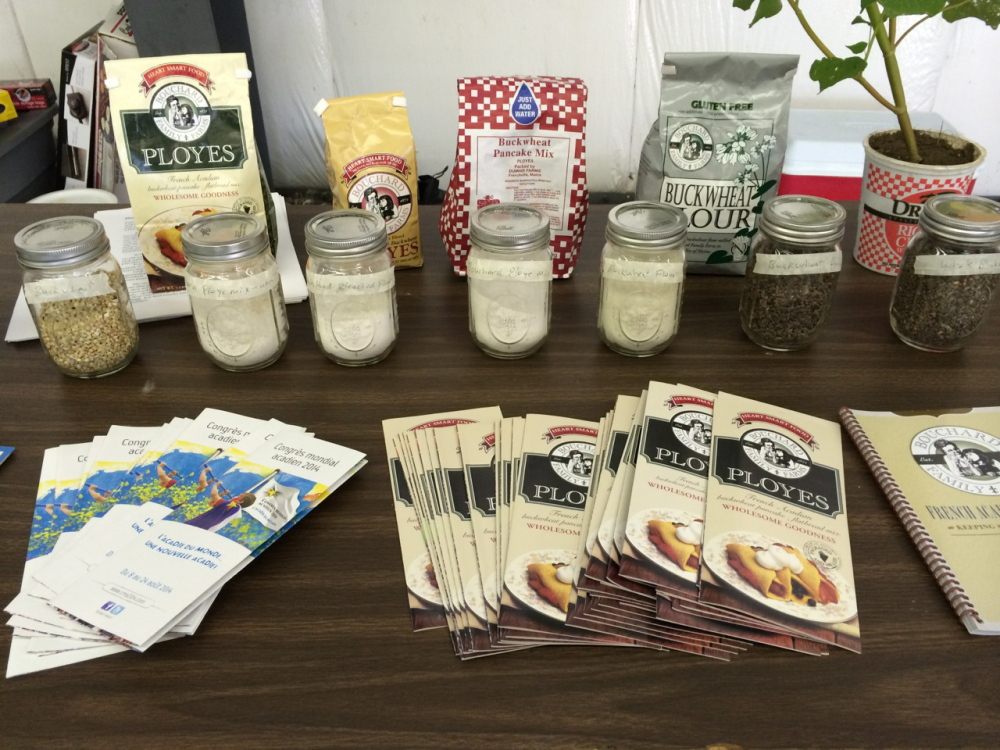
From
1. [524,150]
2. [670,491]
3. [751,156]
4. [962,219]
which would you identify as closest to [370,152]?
[524,150]

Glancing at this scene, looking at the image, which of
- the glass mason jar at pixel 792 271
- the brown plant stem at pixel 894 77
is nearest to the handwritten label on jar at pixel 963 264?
the glass mason jar at pixel 792 271

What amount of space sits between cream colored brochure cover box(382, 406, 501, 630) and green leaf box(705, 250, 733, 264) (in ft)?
1.57

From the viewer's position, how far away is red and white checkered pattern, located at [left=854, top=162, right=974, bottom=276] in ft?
3.65

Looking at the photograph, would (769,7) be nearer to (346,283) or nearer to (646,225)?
(646,225)

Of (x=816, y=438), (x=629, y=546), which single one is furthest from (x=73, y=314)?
(x=816, y=438)

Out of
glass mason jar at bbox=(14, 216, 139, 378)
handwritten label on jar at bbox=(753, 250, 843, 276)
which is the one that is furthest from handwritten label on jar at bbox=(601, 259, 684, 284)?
glass mason jar at bbox=(14, 216, 139, 378)

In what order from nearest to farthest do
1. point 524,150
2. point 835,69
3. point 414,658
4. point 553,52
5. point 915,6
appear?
point 414,658
point 915,6
point 835,69
point 524,150
point 553,52

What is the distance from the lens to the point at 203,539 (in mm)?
753

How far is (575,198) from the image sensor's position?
117 cm

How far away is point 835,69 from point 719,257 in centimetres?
30

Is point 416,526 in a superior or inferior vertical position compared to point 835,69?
inferior

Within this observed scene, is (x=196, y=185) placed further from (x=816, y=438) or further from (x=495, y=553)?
(x=816, y=438)

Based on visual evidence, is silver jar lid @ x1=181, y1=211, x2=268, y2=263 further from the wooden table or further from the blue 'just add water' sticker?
the blue 'just add water' sticker

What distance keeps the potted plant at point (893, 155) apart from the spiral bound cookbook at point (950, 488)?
0.35 meters
